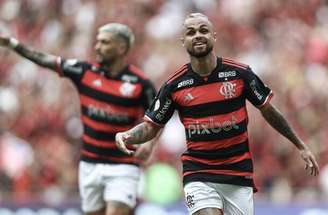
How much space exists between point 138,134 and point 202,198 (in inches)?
29.9

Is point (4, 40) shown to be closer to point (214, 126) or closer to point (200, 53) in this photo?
point (200, 53)

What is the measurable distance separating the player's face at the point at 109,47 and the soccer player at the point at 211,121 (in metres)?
2.22

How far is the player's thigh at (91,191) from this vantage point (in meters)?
10.7

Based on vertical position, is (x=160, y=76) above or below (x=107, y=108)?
above

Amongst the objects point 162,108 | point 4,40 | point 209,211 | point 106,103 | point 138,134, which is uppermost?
point 4,40

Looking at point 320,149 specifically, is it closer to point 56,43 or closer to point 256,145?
point 256,145

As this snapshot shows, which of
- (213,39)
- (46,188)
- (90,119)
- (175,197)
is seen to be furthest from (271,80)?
(213,39)

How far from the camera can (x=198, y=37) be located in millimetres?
8234

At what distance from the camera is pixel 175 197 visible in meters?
14.7

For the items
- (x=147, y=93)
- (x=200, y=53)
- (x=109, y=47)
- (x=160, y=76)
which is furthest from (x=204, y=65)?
(x=160, y=76)

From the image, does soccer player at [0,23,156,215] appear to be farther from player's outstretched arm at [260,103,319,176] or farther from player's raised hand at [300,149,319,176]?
player's raised hand at [300,149,319,176]

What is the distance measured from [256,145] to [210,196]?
266 inches

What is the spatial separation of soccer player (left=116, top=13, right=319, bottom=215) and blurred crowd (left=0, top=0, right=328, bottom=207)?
17.9ft

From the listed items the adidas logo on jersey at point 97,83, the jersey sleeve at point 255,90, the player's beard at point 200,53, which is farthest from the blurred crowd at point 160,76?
the player's beard at point 200,53
